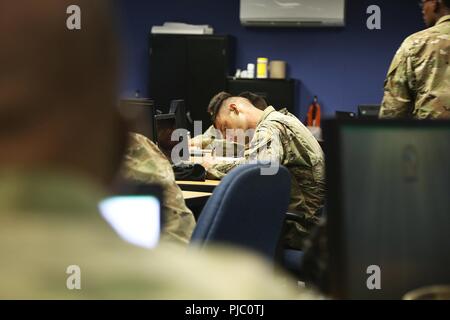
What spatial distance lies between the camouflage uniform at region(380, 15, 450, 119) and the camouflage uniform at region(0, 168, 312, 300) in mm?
2662

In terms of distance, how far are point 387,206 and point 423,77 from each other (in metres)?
2.13

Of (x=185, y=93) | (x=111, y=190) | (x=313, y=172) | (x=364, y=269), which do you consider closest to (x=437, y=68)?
(x=313, y=172)

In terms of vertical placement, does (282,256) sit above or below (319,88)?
below

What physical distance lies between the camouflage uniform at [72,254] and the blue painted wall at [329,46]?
268 inches

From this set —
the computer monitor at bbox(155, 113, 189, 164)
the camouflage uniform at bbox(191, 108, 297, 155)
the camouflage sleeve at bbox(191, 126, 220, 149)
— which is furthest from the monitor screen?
the camouflage sleeve at bbox(191, 126, 220, 149)

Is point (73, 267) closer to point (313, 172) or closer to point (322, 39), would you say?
point (313, 172)

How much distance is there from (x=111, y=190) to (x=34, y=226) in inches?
3.3

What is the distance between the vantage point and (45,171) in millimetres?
376

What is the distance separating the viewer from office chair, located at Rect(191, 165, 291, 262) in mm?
1579

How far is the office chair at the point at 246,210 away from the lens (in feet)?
5.18

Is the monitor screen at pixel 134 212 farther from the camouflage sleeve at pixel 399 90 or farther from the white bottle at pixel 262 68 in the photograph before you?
the white bottle at pixel 262 68

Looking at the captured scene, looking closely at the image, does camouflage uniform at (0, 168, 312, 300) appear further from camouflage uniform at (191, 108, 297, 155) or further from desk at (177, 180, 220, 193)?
camouflage uniform at (191, 108, 297, 155)
